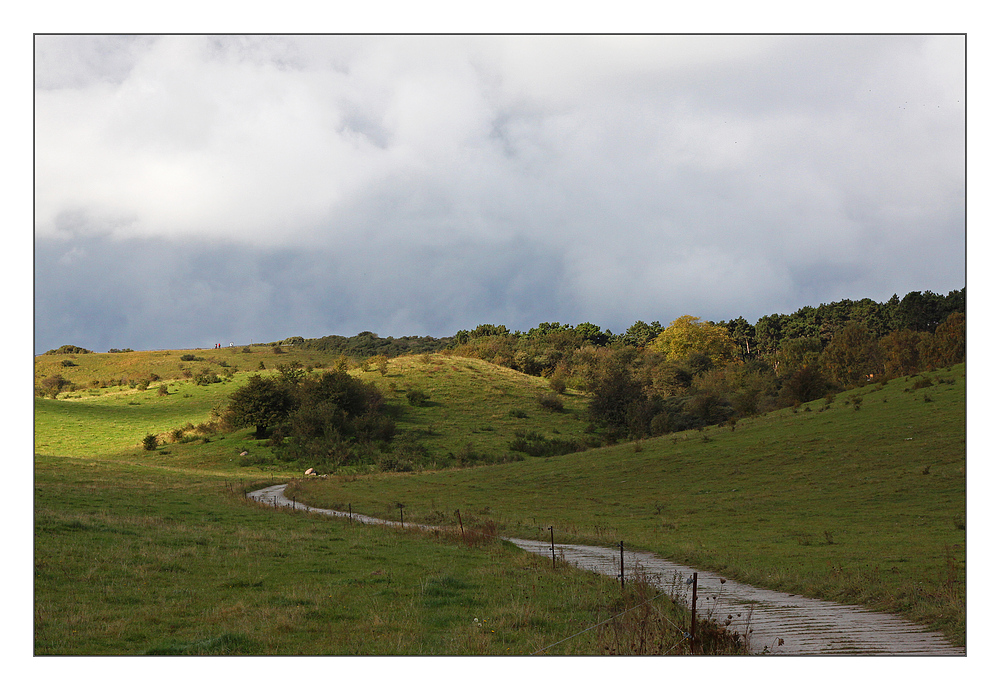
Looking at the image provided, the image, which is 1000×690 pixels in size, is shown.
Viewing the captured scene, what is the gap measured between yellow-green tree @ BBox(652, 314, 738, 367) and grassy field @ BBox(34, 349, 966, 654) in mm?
47319

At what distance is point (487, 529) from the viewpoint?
24578mm

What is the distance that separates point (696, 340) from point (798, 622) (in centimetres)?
9860

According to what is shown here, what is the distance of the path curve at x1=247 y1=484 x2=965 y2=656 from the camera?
33.3 ft

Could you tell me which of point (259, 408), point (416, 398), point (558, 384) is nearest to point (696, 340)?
point (558, 384)

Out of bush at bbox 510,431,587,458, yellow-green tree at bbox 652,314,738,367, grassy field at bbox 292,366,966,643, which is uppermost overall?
yellow-green tree at bbox 652,314,738,367

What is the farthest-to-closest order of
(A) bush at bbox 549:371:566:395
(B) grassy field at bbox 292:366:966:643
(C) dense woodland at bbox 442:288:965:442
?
(A) bush at bbox 549:371:566:395, (C) dense woodland at bbox 442:288:965:442, (B) grassy field at bbox 292:366:966:643

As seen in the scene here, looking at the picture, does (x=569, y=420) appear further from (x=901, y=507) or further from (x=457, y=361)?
(x=901, y=507)

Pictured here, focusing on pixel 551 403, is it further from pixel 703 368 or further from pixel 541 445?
pixel 703 368

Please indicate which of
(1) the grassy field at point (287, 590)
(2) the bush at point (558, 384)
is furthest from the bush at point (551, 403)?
(1) the grassy field at point (287, 590)

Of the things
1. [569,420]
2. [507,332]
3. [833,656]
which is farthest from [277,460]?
[507,332]

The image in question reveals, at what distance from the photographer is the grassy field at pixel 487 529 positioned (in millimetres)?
11453

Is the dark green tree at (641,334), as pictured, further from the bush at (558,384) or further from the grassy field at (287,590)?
the grassy field at (287,590)

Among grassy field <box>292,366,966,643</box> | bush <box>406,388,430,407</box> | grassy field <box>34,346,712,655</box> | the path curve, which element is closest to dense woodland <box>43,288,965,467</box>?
bush <box>406,388,430,407</box>

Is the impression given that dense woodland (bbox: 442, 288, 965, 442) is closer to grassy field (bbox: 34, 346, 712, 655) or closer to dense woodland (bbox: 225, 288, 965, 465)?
dense woodland (bbox: 225, 288, 965, 465)
